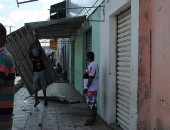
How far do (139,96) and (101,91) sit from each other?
3.92m

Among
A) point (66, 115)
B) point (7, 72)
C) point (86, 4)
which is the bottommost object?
point (66, 115)

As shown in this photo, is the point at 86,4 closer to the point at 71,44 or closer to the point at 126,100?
the point at 126,100

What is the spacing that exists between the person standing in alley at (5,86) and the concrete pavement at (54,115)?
5318 millimetres

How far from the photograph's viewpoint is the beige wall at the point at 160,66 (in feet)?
18.4

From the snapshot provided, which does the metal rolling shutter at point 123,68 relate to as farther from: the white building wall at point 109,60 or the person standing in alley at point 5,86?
the person standing in alley at point 5,86

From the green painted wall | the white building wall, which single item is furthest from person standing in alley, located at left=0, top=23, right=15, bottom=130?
the green painted wall

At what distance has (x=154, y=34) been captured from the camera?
247 inches

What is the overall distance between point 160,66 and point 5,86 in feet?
8.75

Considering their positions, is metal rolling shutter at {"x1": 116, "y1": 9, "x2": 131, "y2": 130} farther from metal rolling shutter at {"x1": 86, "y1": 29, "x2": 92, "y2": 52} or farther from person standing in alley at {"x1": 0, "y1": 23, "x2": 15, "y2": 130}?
metal rolling shutter at {"x1": 86, "y1": 29, "x2": 92, "y2": 52}

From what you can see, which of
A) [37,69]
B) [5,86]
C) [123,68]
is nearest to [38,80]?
[37,69]

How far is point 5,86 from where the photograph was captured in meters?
3.98

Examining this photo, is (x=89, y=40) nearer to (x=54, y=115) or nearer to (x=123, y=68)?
(x=54, y=115)

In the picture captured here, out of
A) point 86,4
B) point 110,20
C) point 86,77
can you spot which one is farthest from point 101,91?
point 86,4

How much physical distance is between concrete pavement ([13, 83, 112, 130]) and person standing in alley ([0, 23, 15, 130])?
532 centimetres
